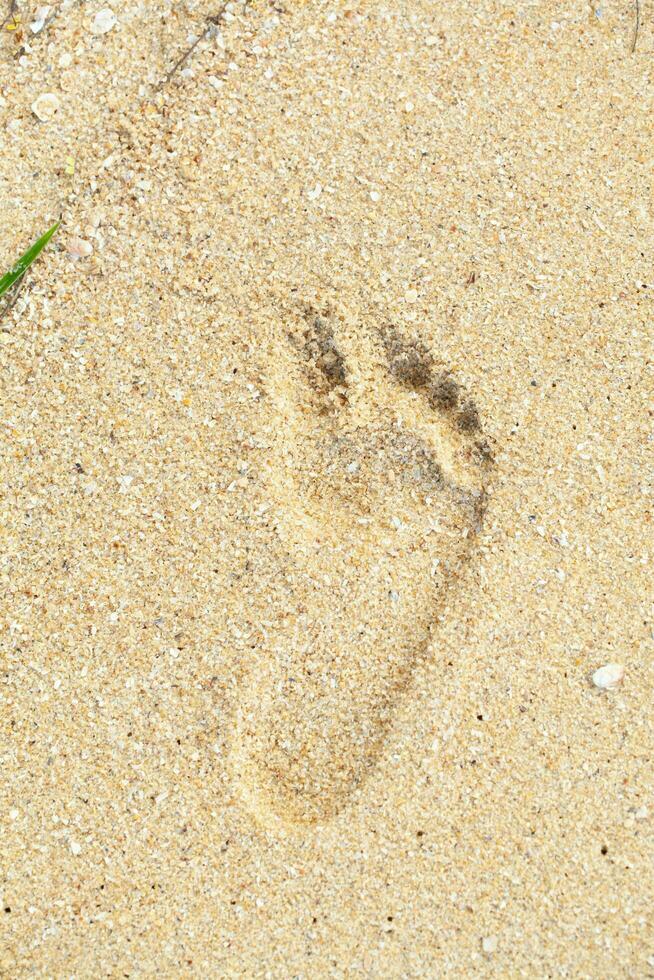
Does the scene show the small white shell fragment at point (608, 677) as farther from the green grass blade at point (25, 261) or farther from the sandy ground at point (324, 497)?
the green grass blade at point (25, 261)

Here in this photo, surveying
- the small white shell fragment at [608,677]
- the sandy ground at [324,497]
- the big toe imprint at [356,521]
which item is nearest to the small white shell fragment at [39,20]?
the sandy ground at [324,497]

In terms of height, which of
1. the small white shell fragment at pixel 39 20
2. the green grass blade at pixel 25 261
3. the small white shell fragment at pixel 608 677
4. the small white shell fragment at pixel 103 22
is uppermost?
the small white shell fragment at pixel 103 22

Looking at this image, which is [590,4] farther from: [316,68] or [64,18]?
[64,18]

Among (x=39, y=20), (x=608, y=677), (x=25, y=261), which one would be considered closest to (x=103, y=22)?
(x=39, y=20)

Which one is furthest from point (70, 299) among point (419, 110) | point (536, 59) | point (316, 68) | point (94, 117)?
point (536, 59)

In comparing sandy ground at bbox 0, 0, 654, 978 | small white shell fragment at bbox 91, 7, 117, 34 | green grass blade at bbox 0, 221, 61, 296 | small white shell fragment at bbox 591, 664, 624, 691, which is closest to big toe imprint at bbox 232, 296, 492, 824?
sandy ground at bbox 0, 0, 654, 978

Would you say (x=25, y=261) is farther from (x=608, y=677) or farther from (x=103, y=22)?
(x=608, y=677)

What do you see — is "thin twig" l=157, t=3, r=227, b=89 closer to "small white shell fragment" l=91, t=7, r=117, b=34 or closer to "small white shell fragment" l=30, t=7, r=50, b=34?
"small white shell fragment" l=91, t=7, r=117, b=34
